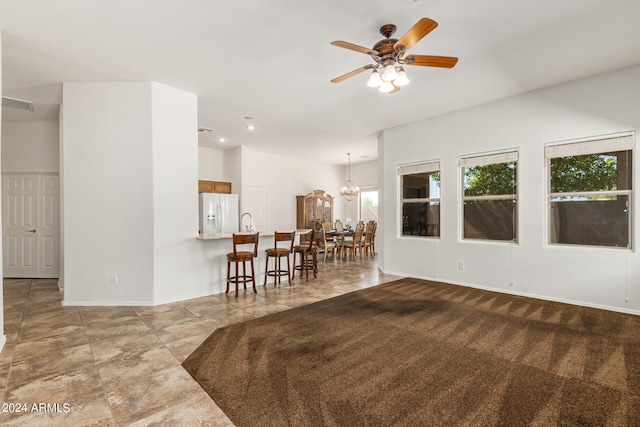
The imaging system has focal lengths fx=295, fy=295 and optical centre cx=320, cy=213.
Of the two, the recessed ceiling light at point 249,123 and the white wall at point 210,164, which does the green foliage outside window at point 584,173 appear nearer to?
the recessed ceiling light at point 249,123

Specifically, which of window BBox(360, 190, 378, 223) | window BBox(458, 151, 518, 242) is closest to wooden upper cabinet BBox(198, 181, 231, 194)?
window BBox(360, 190, 378, 223)

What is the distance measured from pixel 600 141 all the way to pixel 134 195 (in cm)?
608

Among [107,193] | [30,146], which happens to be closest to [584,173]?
[107,193]

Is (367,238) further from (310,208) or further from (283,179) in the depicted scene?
(283,179)

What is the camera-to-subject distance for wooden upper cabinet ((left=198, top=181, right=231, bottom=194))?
738 centimetres

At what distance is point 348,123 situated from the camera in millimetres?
5625

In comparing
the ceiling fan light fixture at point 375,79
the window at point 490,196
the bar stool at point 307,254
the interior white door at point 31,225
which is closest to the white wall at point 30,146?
the interior white door at point 31,225

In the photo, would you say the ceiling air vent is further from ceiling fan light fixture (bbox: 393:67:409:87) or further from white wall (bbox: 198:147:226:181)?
ceiling fan light fixture (bbox: 393:67:409:87)

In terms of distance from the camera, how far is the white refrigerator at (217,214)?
5.31m

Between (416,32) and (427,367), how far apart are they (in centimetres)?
263

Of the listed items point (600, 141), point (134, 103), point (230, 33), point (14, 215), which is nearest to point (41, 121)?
point (14, 215)

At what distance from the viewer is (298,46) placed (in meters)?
3.04

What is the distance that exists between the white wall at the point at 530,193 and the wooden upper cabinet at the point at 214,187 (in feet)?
14.8

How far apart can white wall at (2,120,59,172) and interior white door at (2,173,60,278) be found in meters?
0.19
